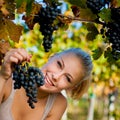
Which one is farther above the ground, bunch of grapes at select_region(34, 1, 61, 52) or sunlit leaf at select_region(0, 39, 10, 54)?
bunch of grapes at select_region(34, 1, 61, 52)

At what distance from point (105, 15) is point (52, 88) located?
0.92 metres

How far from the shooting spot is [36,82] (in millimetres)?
2141

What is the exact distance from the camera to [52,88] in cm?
301

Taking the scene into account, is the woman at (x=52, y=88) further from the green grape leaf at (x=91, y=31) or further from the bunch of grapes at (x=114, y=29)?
the bunch of grapes at (x=114, y=29)

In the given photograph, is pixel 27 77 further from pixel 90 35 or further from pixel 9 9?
pixel 90 35

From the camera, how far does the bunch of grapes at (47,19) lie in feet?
7.41

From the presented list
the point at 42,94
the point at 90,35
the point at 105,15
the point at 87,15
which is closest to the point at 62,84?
the point at 42,94

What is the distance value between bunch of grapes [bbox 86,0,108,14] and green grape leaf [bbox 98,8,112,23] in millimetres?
75

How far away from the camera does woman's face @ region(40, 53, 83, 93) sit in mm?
2961

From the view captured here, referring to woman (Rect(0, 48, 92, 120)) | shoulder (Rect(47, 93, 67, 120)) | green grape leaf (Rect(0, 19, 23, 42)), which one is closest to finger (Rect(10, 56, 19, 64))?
green grape leaf (Rect(0, 19, 23, 42))

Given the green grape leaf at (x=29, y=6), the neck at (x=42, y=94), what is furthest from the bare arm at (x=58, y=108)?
the green grape leaf at (x=29, y=6)

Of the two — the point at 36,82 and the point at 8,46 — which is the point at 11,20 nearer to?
the point at 8,46

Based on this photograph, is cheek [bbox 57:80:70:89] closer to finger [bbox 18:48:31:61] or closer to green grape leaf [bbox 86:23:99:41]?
green grape leaf [bbox 86:23:99:41]

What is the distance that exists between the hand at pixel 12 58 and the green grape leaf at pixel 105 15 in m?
0.45
